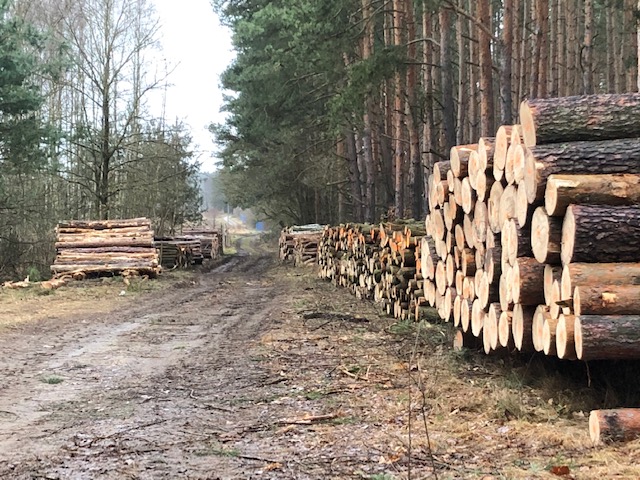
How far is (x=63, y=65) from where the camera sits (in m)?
20.1

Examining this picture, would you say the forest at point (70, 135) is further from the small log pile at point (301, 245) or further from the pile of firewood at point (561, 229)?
the pile of firewood at point (561, 229)

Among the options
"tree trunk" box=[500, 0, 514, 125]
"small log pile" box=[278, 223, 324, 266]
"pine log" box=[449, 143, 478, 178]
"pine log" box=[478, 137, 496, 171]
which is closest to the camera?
"pine log" box=[478, 137, 496, 171]

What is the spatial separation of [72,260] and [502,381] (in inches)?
614

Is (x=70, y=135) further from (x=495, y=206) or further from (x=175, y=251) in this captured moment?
(x=495, y=206)

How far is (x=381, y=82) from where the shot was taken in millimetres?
17250

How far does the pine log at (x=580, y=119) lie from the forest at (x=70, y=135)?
16.2 m

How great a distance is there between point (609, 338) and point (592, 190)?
44.6 inches

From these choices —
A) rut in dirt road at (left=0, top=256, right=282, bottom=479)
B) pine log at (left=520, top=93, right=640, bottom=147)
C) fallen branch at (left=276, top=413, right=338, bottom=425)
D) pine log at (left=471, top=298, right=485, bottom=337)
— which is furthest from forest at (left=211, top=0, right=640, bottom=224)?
fallen branch at (left=276, top=413, right=338, bottom=425)

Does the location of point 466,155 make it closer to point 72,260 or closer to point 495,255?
point 495,255

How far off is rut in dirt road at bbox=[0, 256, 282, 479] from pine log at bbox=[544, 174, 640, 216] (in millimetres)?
3054

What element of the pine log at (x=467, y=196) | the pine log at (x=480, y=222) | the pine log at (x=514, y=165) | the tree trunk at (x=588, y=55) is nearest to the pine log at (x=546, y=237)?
the pine log at (x=514, y=165)

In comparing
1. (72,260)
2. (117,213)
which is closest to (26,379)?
(72,260)

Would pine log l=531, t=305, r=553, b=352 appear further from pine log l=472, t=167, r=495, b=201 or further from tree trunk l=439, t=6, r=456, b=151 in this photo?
tree trunk l=439, t=6, r=456, b=151

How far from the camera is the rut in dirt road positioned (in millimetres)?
4680
